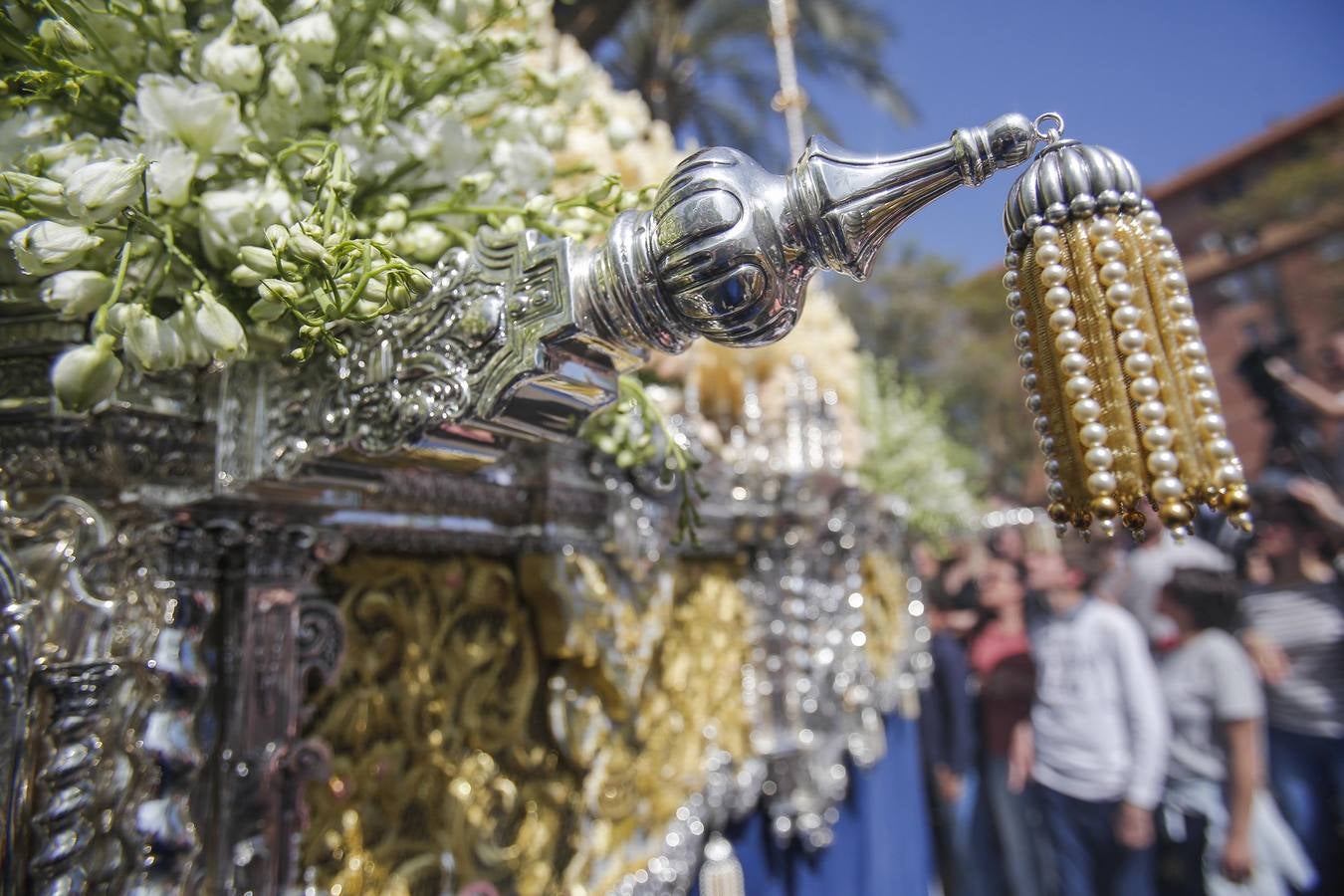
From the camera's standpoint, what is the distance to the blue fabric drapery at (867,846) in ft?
4.06

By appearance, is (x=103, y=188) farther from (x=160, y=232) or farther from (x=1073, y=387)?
(x=1073, y=387)

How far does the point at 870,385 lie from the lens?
247 cm

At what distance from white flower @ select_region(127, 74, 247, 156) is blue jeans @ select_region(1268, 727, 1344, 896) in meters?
2.69

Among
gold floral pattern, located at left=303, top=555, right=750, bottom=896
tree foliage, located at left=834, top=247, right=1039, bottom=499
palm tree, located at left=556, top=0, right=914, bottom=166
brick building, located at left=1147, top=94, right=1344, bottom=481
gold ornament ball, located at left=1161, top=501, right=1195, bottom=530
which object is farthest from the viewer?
tree foliage, located at left=834, top=247, right=1039, bottom=499

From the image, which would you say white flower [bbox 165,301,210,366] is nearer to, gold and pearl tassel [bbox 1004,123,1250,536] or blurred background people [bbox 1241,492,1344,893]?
gold and pearl tassel [bbox 1004,123,1250,536]

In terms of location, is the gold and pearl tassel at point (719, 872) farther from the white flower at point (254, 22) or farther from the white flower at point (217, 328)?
the white flower at point (254, 22)

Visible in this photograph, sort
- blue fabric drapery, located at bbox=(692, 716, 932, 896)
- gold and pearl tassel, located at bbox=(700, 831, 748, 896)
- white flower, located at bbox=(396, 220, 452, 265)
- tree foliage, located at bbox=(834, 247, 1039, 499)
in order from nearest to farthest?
white flower, located at bbox=(396, 220, 452, 265)
gold and pearl tassel, located at bbox=(700, 831, 748, 896)
blue fabric drapery, located at bbox=(692, 716, 932, 896)
tree foliage, located at bbox=(834, 247, 1039, 499)

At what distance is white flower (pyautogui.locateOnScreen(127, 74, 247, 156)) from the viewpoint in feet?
1.53

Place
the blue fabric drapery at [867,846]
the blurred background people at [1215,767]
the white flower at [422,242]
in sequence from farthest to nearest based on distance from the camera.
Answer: the blurred background people at [1215,767] → the blue fabric drapery at [867,846] → the white flower at [422,242]

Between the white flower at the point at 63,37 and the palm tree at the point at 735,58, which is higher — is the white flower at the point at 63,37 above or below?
below

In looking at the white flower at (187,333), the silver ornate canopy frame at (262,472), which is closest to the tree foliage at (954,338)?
the silver ornate canopy frame at (262,472)

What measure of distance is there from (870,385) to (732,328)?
2.13 meters

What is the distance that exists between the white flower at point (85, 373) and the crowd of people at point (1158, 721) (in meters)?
2.38

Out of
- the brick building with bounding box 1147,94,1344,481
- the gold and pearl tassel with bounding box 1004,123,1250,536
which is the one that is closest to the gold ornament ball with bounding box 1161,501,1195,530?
the gold and pearl tassel with bounding box 1004,123,1250,536
